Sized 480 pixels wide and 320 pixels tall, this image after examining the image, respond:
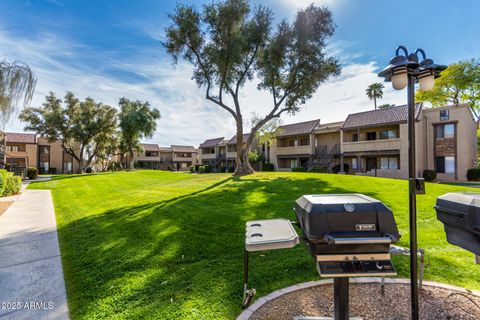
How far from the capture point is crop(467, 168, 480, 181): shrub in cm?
2010

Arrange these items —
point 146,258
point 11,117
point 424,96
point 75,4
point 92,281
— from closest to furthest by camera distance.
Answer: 1. point 92,281
2. point 146,258
3. point 75,4
4. point 11,117
5. point 424,96

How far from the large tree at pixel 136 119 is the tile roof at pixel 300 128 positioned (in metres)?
19.1

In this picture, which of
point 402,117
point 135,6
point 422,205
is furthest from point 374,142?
point 135,6

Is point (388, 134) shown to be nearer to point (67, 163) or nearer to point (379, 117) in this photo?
point (379, 117)

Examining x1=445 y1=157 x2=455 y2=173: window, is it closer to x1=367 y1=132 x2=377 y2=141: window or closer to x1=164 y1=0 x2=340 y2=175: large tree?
x1=367 y1=132 x2=377 y2=141: window

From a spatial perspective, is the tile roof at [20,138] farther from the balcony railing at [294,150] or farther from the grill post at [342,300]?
the grill post at [342,300]

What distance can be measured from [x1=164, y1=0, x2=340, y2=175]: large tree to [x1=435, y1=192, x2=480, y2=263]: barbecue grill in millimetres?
14109

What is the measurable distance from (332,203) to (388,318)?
1.56 metres

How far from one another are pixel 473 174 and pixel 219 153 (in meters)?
34.7

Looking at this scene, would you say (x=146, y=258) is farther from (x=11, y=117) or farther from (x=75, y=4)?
(x=11, y=117)

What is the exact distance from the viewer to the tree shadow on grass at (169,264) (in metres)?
2.85

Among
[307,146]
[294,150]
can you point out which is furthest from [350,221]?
[294,150]

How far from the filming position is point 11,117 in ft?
36.6

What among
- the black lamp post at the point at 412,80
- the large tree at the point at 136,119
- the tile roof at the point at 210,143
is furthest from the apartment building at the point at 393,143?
the black lamp post at the point at 412,80
